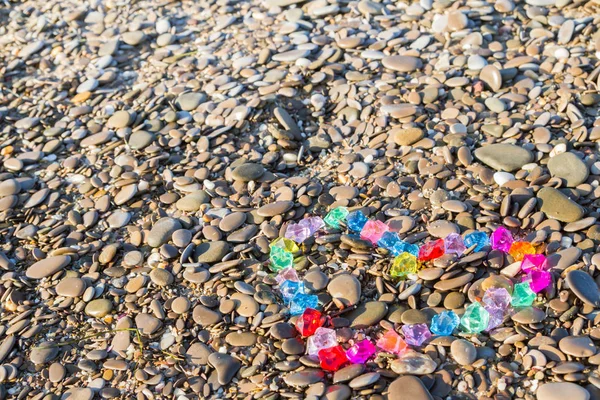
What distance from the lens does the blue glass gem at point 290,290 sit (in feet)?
7.52

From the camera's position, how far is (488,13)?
3.53 meters

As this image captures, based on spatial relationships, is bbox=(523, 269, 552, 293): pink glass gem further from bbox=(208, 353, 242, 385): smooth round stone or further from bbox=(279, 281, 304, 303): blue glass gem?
bbox=(208, 353, 242, 385): smooth round stone

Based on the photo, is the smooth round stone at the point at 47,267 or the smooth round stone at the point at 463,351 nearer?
the smooth round stone at the point at 463,351

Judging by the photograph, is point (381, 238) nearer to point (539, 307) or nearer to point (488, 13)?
point (539, 307)

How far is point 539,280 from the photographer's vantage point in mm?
2211

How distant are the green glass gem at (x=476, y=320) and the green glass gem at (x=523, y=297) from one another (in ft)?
0.40

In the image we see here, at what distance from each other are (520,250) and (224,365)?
3.72 ft

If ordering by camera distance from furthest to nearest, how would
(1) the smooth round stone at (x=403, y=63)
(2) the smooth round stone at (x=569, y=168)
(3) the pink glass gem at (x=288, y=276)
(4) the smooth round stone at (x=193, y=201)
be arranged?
(1) the smooth round stone at (x=403, y=63) → (4) the smooth round stone at (x=193, y=201) → (2) the smooth round stone at (x=569, y=168) → (3) the pink glass gem at (x=288, y=276)

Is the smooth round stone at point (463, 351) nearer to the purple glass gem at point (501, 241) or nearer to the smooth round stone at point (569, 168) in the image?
the purple glass gem at point (501, 241)

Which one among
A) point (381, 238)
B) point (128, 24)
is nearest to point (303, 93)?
point (381, 238)

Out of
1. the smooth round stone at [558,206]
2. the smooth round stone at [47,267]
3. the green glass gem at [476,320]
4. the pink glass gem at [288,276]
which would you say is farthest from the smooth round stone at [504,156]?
the smooth round stone at [47,267]

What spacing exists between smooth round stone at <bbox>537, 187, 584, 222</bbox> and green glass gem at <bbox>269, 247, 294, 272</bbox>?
998 mm

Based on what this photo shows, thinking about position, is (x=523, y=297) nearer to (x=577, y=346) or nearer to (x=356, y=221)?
(x=577, y=346)

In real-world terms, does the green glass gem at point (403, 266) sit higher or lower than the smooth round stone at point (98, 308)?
higher
